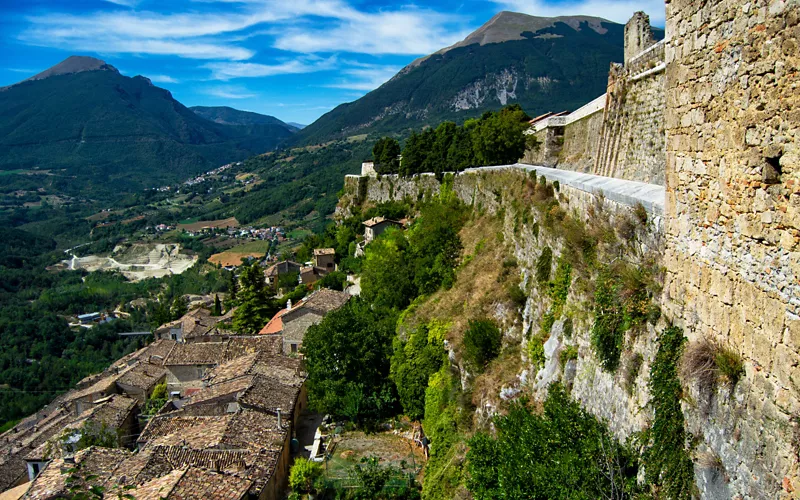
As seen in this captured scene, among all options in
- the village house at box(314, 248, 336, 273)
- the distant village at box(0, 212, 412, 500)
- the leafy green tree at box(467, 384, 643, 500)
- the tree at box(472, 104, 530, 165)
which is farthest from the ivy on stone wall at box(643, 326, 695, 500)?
the village house at box(314, 248, 336, 273)

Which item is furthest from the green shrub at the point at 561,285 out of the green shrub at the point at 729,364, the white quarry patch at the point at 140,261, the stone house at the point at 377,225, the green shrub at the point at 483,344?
the white quarry patch at the point at 140,261

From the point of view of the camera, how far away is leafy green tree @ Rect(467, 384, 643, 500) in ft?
21.7

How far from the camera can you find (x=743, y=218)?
4805mm

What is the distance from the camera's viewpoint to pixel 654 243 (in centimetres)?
675

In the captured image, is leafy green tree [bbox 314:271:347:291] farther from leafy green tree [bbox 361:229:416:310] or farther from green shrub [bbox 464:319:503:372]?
green shrub [bbox 464:319:503:372]

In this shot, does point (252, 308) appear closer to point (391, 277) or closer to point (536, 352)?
point (391, 277)

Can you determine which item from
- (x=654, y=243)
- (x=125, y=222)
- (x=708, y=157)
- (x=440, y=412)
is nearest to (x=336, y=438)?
(x=440, y=412)

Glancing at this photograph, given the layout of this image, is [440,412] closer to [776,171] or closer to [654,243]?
[654,243]

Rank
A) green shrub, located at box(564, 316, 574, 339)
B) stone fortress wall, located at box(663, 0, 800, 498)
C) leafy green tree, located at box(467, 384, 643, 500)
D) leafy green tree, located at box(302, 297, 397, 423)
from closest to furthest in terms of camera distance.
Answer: stone fortress wall, located at box(663, 0, 800, 498) → leafy green tree, located at box(467, 384, 643, 500) → green shrub, located at box(564, 316, 574, 339) → leafy green tree, located at box(302, 297, 397, 423)

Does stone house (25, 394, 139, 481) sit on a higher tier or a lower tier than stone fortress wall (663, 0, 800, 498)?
lower

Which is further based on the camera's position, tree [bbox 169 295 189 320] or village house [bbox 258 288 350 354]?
tree [bbox 169 295 189 320]

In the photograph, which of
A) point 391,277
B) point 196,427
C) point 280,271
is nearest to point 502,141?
point 391,277

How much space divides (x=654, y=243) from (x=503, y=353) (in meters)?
6.91

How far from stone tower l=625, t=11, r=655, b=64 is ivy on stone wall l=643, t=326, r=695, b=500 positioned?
14.1 m
